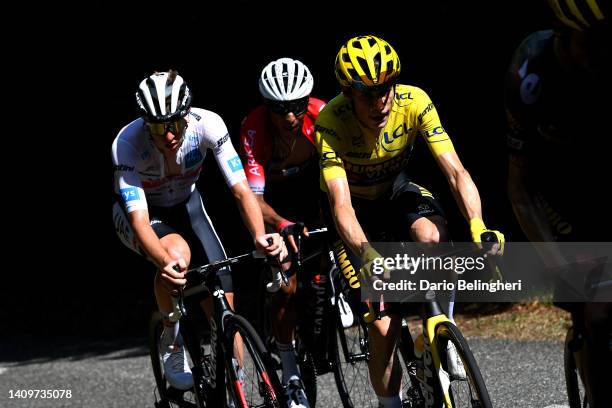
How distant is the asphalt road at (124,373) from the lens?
21.4 feet

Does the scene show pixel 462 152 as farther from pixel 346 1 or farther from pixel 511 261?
pixel 346 1

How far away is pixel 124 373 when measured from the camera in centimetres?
848

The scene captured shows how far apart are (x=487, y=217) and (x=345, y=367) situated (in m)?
4.11

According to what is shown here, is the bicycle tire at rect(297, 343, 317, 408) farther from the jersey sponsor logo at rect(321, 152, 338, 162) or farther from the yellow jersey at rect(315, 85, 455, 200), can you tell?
the jersey sponsor logo at rect(321, 152, 338, 162)

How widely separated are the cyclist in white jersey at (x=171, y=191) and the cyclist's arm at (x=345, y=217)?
506 mm

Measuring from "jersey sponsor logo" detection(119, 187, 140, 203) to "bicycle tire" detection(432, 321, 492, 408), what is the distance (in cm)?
182

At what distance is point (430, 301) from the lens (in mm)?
4566

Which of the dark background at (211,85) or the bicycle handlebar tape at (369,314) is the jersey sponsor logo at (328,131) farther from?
the dark background at (211,85)

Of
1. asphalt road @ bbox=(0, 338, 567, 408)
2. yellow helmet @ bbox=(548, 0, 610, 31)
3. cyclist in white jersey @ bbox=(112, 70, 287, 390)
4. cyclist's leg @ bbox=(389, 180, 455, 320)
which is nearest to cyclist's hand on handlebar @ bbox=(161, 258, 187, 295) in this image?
cyclist in white jersey @ bbox=(112, 70, 287, 390)

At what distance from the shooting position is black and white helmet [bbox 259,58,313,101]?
618 centimetres

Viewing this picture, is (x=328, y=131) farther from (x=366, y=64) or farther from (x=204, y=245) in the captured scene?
(x=204, y=245)

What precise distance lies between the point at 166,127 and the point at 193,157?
1.54 ft

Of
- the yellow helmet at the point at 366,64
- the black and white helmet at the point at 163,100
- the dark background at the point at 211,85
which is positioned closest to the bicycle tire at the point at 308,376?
the black and white helmet at the point at 163,100

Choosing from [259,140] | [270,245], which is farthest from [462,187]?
[259,140]
